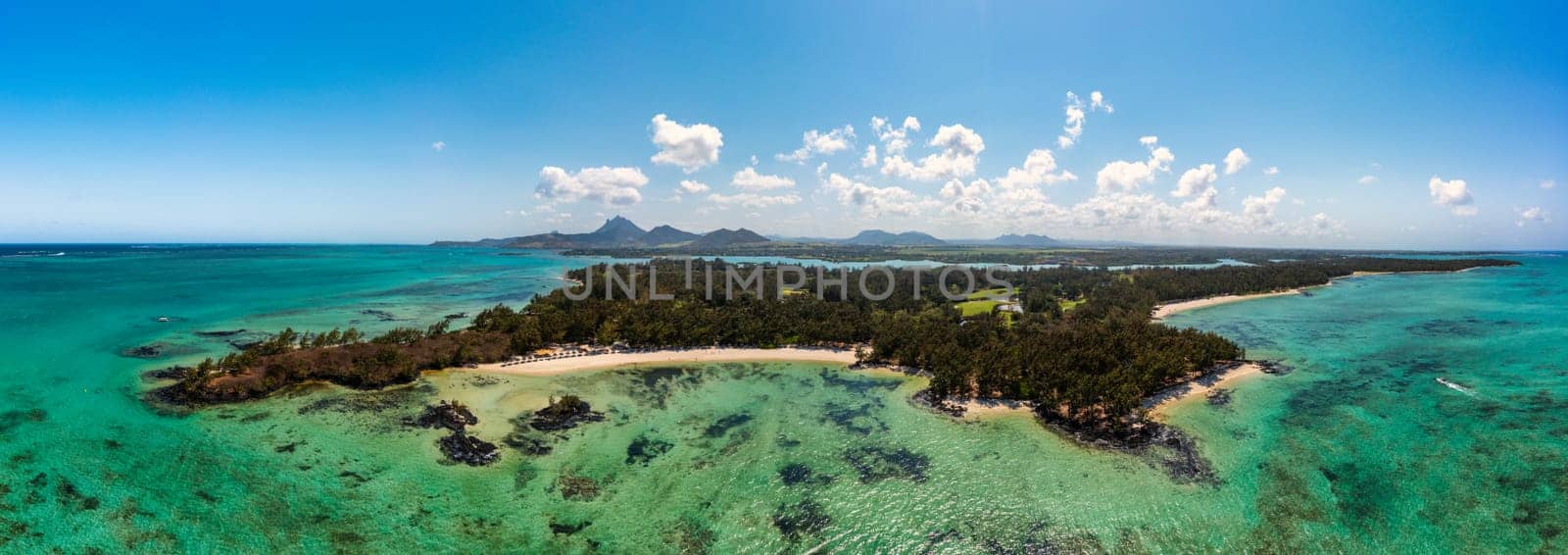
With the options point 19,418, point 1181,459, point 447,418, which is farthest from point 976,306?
point 19,418

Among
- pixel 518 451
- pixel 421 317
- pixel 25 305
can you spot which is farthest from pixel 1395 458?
pixel 25 305

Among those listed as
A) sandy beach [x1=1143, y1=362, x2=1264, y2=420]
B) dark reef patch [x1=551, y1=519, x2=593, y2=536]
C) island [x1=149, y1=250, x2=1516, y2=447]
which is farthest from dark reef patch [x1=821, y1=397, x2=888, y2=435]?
sandy beach [x1=1143, y1=362, x2=1264, y2=420]

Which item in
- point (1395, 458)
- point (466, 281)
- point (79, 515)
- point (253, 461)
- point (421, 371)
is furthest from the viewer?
point (466, 281)

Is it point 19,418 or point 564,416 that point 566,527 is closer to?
point 564,416

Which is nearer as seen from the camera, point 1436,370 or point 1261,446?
point 1261,446

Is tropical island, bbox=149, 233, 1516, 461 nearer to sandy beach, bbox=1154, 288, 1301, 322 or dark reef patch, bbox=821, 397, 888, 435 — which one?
dark reef patch, bbox=821, 397, 888, 435

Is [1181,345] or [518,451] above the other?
[1181,345]

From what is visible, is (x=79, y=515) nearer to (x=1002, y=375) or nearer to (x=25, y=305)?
(x=1002, y=375)
